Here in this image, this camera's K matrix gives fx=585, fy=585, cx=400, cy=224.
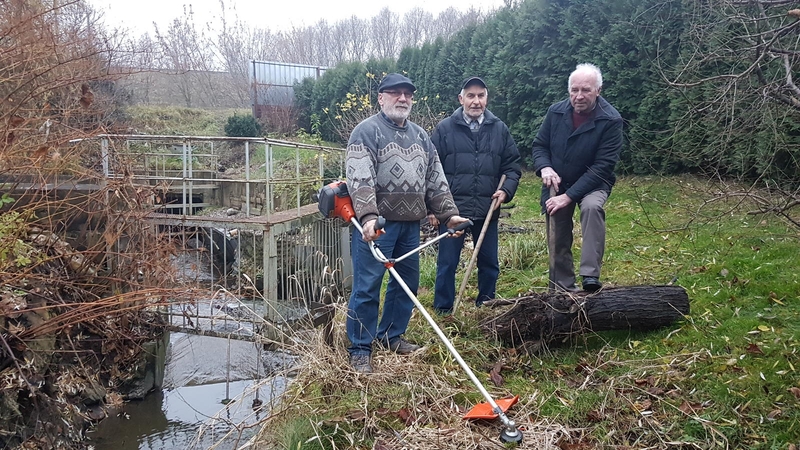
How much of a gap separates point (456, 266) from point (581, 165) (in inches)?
46.6

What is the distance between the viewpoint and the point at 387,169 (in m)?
3.59

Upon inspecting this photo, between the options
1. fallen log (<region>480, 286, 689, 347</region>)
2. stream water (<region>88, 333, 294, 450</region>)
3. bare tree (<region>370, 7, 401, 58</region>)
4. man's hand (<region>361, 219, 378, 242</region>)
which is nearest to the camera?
man's hand (<region>361, 219, 378, 242</region>)

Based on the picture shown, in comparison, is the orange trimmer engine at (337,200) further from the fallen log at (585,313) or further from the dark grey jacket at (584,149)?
the dark grey jacket at (584,149)

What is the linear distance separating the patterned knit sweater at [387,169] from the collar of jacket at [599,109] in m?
1.18

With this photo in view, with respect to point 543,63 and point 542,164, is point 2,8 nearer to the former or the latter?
point 542,164

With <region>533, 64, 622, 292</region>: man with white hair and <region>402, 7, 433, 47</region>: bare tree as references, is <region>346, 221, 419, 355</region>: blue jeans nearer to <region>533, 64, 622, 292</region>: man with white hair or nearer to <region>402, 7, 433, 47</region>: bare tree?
<region>533, 64, 622, 292</region>: man with white hair

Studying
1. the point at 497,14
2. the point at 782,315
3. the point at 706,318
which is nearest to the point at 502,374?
the point at 706,318

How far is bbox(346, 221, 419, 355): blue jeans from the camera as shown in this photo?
11.7 ft

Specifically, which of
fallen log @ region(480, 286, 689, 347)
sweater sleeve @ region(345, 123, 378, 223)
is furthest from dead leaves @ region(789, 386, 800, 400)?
sweater sleeve @ region(345, 123, 378, 223)

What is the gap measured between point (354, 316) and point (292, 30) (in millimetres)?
27808

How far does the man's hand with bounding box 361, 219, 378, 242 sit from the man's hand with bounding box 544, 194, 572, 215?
5.01ft

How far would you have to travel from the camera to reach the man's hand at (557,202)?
4.19 metres

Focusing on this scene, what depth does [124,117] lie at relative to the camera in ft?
46.4

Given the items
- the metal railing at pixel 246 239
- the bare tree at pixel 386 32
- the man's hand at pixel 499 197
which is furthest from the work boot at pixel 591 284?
the bare tree at pixel 386 32
